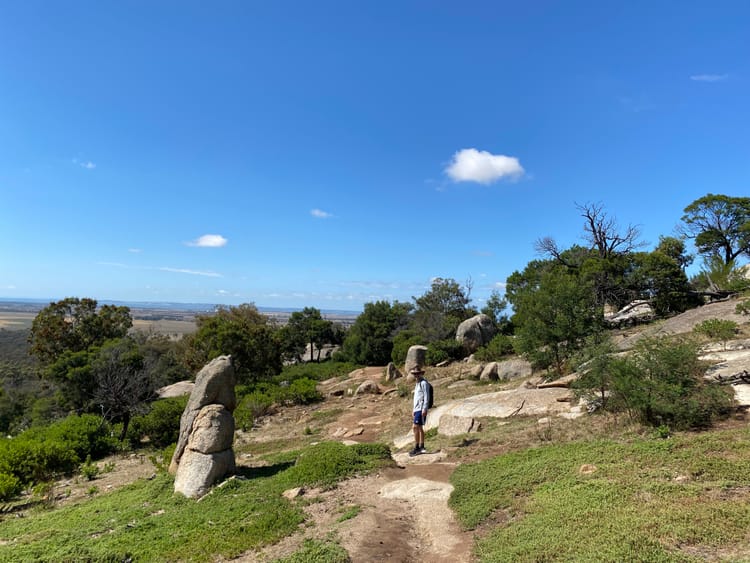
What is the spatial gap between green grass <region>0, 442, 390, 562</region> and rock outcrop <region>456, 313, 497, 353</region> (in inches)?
844

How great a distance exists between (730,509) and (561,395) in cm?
780

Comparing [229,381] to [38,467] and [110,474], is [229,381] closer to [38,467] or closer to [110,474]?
[110,474]

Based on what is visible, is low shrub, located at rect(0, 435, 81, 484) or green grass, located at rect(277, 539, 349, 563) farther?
low shrub, located at rect(0, 435, 81, 484)

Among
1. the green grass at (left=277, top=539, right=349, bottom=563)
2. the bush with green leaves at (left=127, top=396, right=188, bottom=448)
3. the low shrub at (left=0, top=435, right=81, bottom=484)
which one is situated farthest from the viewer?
the bush with green leaves at (left=127, top=396, right=188, bottom=448)

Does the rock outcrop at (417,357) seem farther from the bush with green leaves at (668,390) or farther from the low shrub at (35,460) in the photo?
the bush with green leaves at (668,390)

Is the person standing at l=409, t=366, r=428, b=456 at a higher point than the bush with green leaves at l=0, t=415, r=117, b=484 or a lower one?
higher

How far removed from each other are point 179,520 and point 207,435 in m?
2.52

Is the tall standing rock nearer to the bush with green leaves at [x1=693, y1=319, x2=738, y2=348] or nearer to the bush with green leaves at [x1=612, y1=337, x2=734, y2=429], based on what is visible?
the bush with green leaves at [x1=612, y1=337, x2=734, y2=429]

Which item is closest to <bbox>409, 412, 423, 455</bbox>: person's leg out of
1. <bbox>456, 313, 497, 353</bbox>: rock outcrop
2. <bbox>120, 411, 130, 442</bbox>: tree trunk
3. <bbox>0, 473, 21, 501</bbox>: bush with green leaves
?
<bbox>0, 473, 21, 501</bbox>: bush with green leaves

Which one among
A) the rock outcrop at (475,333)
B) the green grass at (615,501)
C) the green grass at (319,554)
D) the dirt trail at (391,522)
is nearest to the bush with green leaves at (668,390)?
the green grass at (615,501)

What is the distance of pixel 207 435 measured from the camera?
31.7 feet

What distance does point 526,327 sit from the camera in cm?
1706

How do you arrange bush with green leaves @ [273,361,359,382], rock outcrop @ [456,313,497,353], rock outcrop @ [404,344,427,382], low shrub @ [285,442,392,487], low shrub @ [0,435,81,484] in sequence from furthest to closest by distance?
bush with green leaves @ [273,361,359,382] < rock outcrop @ [456,313,497,353] < rock outcrop @ [404,344,427,382] < low shrub @ [0,435,81,484] < low shrub @ [285,442,392,487]

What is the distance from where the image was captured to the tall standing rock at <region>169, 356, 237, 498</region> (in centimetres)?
920
